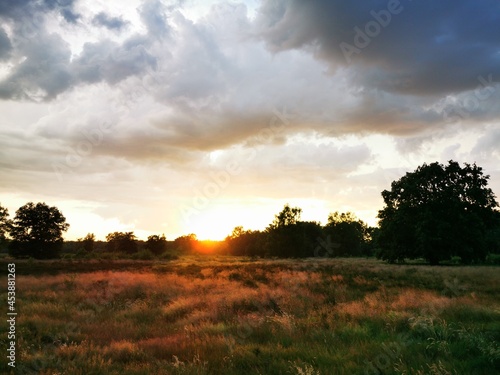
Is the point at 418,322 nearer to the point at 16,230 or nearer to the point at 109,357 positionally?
the point at 109,357

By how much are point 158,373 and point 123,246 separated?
7382 cm

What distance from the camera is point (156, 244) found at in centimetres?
7344

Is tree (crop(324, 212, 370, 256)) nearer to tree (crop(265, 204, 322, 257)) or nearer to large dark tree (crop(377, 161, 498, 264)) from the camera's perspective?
tree (crop(265, 204, 322, 257))

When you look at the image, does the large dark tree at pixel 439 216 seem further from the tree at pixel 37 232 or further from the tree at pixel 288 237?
the tree at pixel 37 232

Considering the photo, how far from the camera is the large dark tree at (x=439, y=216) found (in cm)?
3959

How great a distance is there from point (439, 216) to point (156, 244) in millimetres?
53790

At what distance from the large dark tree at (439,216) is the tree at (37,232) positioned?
5870 centimetres

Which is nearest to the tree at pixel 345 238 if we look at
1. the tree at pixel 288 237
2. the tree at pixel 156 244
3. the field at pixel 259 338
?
the tree at pixel 288 237

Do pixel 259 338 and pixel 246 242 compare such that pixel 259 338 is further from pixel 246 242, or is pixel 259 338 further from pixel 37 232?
pixel 246 242

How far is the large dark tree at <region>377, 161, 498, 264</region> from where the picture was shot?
39.6 metres

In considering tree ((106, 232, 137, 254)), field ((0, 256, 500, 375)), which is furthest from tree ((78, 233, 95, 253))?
field ((0, 256, 500, 375))

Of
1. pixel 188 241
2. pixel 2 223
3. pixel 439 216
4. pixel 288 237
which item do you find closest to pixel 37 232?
pixel 2 223

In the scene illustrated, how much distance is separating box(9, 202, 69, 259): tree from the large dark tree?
5870 cm

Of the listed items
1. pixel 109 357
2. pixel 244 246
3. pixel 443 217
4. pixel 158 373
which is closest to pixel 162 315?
pixel 109 357
